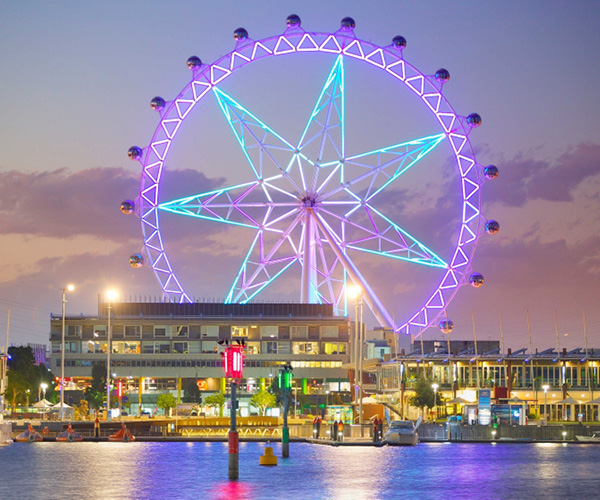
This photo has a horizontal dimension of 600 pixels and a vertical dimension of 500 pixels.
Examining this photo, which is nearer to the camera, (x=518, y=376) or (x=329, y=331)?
(x=518, y=376)

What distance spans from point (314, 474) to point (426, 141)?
59076 millimetres

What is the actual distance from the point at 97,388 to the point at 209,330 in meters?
27.7

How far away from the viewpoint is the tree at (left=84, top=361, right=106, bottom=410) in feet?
489

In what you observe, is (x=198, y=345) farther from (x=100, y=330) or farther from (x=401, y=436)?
(x=401, y=436)

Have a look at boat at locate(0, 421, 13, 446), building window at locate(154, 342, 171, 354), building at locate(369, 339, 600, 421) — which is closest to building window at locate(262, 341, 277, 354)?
building window at locate(154, 342, 171, 354)

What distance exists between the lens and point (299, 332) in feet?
583

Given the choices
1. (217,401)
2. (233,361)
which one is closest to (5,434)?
(233,361)

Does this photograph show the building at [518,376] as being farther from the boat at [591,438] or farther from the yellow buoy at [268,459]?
the yellow buoy at [268,459]

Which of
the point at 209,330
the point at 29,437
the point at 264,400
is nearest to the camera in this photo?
the point at 29,437

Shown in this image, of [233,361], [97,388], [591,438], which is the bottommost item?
[591,438]

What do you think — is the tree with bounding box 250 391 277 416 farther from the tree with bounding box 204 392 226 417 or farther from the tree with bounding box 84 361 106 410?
the tree with bounding box 84 361 106 410

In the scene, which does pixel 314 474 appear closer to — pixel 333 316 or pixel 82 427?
pixel 82 427

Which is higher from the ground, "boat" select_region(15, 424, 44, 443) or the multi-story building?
the multi-story building

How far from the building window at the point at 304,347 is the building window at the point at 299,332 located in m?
1.16
